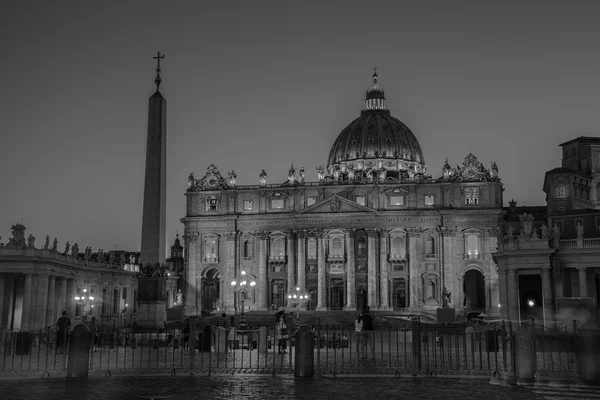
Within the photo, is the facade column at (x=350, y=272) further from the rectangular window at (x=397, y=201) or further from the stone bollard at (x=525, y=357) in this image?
the stone bollard at (x=525, y=357)

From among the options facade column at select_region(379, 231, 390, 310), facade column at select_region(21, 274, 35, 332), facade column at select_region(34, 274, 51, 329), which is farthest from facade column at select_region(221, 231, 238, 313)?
facade column at select_region(21, 274, 35, 332)

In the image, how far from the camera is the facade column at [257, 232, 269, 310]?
315 feet

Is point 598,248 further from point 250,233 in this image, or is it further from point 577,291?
point 250,233

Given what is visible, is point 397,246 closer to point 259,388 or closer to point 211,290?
point 211,290

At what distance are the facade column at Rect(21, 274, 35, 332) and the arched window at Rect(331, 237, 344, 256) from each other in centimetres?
4747

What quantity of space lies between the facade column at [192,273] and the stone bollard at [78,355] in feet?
247

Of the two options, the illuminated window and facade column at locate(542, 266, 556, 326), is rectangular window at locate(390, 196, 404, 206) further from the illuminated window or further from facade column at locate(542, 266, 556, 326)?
facade column at locate(542, 266, 556, 326)

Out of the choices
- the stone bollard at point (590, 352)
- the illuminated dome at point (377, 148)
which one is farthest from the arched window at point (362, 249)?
the stone bollard at point (590, 352)

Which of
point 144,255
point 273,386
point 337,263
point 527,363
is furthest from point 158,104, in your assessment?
point 337,263

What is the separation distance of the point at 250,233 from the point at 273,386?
78441 mm

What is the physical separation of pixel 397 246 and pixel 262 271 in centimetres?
1718

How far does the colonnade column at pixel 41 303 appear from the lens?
181 ft

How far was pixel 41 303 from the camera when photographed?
55656 millimetres

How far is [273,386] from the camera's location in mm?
20641
